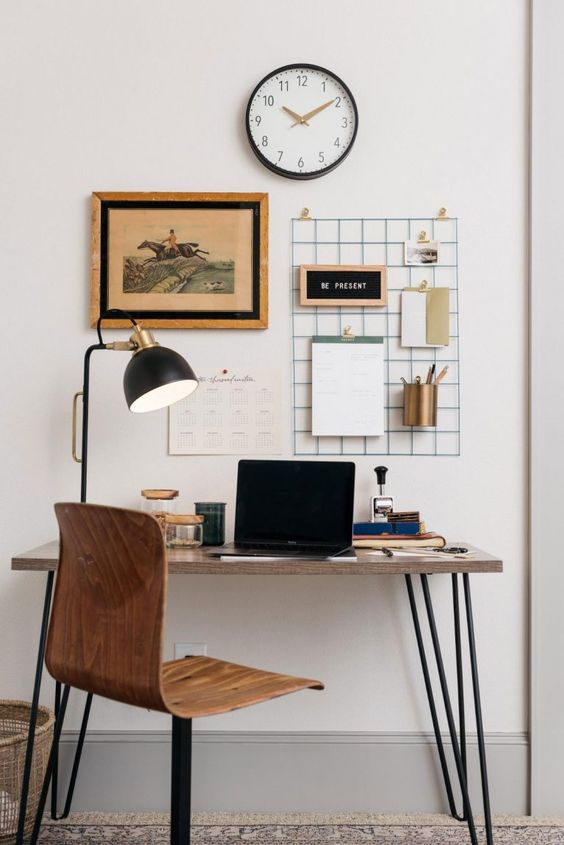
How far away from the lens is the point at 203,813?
241cm

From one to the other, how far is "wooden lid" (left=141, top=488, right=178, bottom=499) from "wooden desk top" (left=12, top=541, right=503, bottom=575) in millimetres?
339

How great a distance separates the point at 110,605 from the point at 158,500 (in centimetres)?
82

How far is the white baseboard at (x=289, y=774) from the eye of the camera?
2.42m

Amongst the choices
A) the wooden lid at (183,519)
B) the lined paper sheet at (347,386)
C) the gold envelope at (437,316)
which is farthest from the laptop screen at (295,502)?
the gold envelope at (437,316)

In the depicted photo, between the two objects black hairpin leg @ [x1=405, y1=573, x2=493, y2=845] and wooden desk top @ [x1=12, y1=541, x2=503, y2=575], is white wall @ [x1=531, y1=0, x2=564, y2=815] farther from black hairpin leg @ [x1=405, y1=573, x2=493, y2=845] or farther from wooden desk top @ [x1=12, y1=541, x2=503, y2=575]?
wooden desk top @ [x1=12, y1=541, x2=503, y2=575]

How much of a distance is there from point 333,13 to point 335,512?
1.50m

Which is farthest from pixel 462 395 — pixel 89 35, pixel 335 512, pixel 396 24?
pixel 89 35

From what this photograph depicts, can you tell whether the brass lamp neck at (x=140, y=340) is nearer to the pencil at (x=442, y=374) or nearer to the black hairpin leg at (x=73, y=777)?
the pencil at (x=442, y=374)

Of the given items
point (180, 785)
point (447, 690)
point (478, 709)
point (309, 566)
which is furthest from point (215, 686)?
point (447, 690)

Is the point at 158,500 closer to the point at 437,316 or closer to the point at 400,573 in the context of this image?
the point at 400,573

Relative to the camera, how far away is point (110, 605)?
1491 mm

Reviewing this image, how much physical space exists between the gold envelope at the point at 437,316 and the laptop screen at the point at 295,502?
1.70ft

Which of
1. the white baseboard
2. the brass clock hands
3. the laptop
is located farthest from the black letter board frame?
the white baseboard

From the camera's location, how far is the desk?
1925 millimetres
